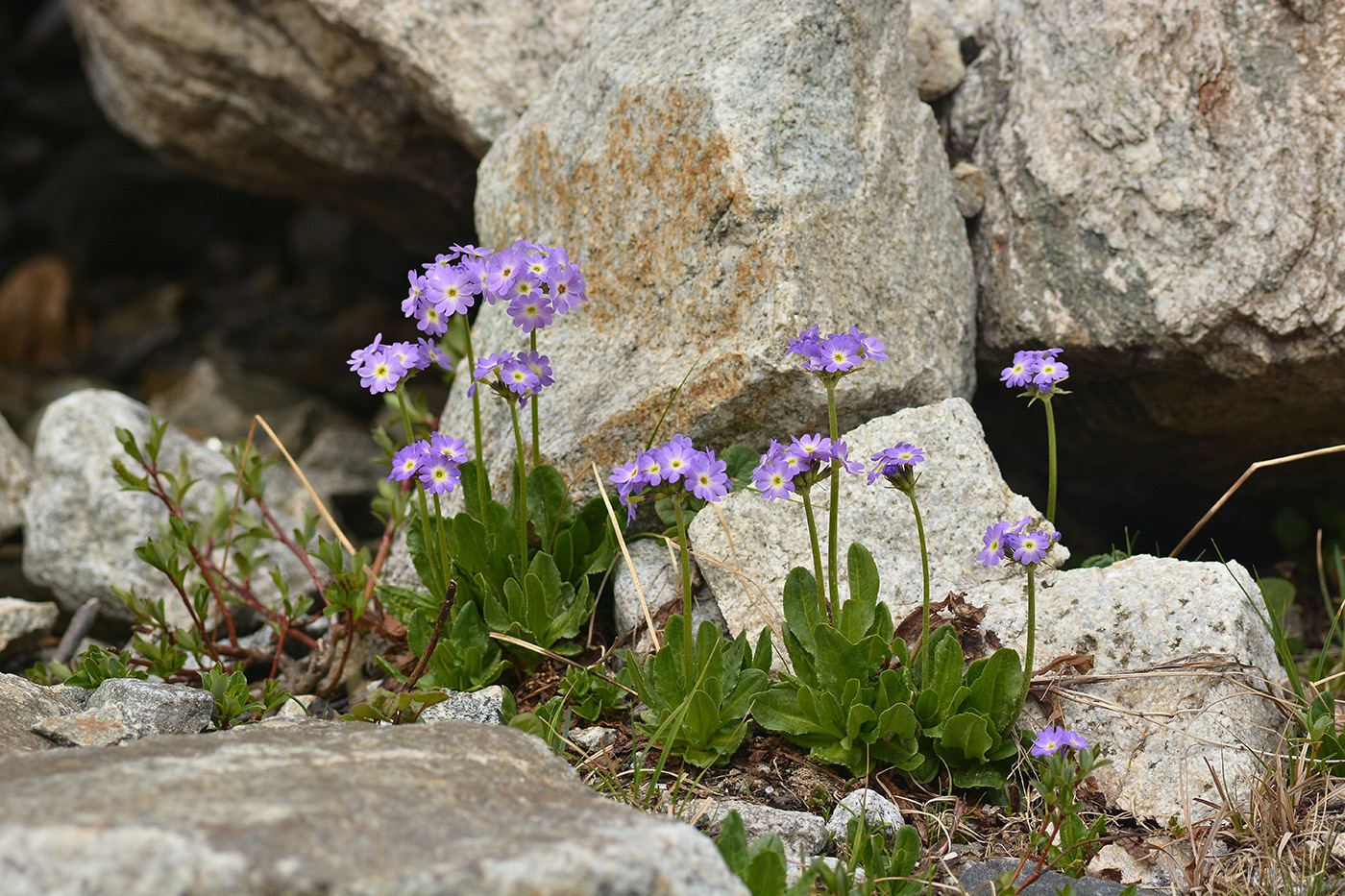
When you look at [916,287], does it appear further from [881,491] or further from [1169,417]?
[1169,417]

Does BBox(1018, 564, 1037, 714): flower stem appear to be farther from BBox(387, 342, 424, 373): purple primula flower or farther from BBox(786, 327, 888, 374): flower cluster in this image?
BBox(387, 342, 424, 373): purple primula flower

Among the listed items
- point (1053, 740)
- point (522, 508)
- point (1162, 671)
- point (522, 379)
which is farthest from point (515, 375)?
point (1162, 671)

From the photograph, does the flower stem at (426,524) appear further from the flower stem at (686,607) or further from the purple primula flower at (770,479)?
the purple primula flower at (770,479)

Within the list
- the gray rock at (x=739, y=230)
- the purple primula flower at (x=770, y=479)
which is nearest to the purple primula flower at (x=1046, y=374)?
the purple primula flower at (x=770, y=479)

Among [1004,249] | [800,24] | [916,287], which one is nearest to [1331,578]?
[1004,249]

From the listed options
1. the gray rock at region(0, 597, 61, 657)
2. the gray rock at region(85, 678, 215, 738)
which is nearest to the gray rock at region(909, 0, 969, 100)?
the gray rock at region(85, 678, 215, 738)
